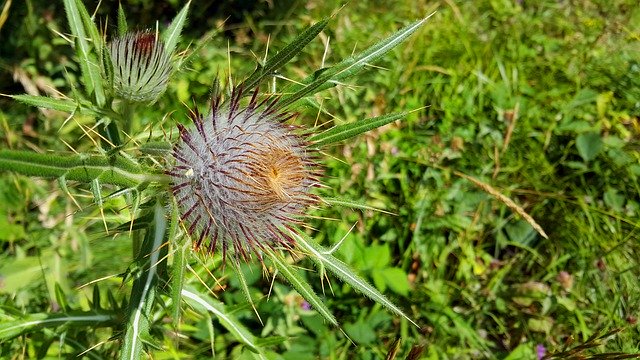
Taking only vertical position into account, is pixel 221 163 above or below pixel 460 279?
above

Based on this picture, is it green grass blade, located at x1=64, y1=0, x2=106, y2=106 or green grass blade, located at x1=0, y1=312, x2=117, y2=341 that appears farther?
green grass blade, located at x1=0, y1=312, x2=117, y2=341

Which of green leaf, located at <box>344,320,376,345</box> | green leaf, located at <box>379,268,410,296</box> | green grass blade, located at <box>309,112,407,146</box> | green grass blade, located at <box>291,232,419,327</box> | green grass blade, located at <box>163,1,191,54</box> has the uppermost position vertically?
green grass blade, located at <box>163,1,191,54</box>

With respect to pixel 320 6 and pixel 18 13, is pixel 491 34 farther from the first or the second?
pixel 18 13

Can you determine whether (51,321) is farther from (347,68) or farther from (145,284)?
(347,68)

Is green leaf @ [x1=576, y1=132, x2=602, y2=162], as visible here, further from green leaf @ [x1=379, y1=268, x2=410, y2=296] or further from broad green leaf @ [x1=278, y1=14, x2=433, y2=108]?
broad green leaf @ [x1=278, y1=14, x2=433, y2=108]

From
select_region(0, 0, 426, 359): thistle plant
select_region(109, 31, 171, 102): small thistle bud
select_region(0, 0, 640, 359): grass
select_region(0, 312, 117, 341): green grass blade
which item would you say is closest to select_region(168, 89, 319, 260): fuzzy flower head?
select_region(0, 0, 426, 359): thistle plant

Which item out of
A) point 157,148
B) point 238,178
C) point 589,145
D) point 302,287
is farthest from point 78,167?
point 589,145

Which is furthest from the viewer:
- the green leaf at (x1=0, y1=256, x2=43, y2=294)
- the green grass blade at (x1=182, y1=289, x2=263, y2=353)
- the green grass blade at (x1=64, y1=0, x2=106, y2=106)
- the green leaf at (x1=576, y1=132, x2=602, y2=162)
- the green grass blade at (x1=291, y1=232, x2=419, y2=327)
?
the green leaf at (x1=576, y1=132, x2=602, y2=162)

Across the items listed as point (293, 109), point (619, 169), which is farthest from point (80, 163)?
point (619, 169)
